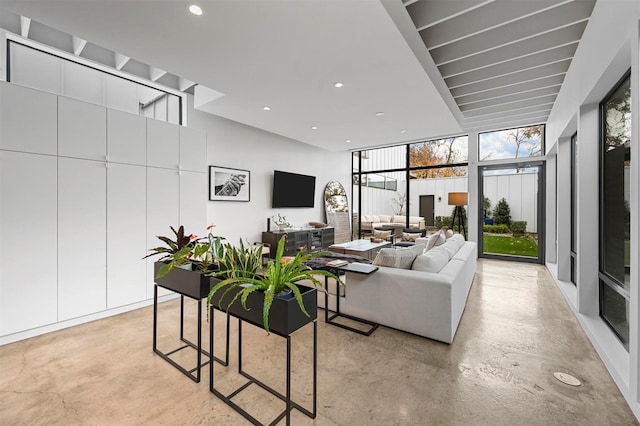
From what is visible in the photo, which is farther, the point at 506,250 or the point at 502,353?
the point at 506,250

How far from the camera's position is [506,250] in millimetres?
6246

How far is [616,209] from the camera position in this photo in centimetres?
247

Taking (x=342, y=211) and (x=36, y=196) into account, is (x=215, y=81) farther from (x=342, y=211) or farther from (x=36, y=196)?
(x=342, y=211)

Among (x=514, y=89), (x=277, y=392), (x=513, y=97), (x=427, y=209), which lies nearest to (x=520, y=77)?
(x=514, y=89)

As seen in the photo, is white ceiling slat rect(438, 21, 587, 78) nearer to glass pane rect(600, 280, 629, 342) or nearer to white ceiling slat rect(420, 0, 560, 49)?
white ceiling slat rect(420, 0, 560, 49)

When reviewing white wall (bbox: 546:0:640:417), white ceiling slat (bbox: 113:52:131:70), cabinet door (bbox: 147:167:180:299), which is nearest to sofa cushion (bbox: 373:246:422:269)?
white wall (bbox: 546:0:640:417)

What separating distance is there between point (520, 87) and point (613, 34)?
7.97ft

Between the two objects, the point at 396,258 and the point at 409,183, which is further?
the point at 409,183

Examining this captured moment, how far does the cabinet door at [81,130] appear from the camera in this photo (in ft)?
9.29

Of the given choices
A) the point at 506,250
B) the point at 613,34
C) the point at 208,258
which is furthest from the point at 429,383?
the point at 506,250

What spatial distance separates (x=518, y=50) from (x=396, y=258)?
2957 mm

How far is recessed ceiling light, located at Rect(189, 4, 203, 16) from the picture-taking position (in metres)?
2.14

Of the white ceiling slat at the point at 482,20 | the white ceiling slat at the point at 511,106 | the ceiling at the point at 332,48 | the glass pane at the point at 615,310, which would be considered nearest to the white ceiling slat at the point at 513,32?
the ceiling at the point at 332,48

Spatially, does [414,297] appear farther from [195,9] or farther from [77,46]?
[77,46]
